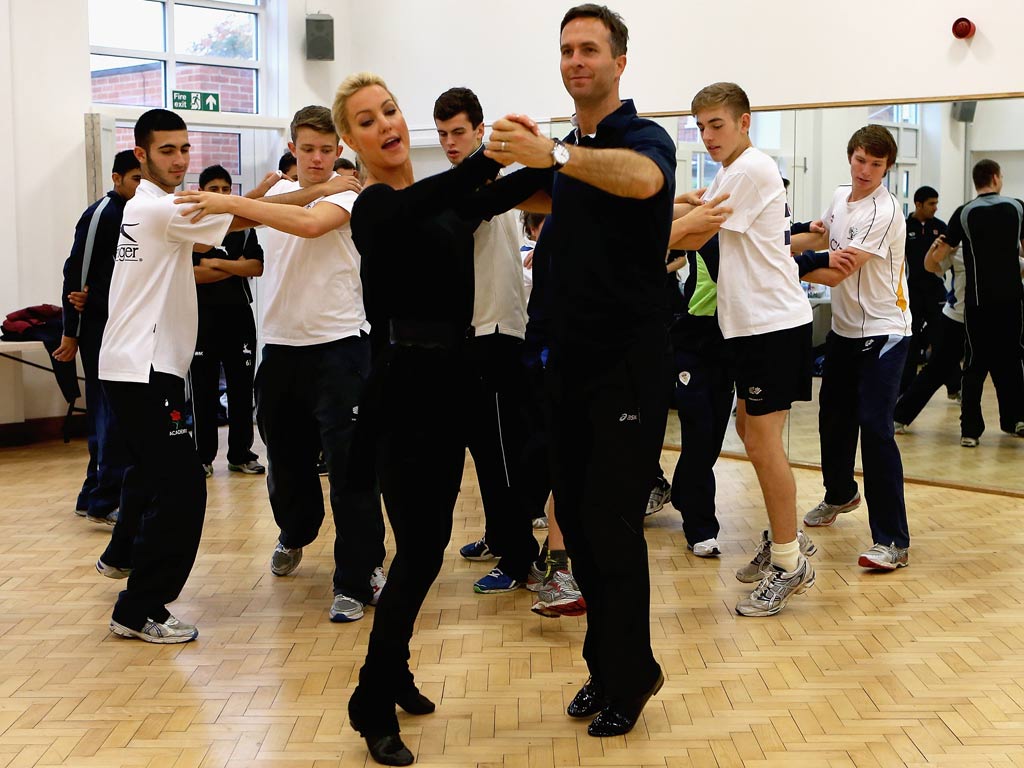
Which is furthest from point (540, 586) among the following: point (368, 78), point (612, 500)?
point (368, 78)

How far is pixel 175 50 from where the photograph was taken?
32.1 feet

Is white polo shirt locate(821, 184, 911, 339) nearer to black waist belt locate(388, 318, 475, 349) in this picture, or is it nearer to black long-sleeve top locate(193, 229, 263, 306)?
black waist belt locate(388, 318, 475, 349)

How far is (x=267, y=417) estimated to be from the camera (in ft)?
15.1

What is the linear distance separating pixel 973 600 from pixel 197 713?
2913 millimetres

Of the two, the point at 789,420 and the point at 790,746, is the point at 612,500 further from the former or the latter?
the point at 789,420

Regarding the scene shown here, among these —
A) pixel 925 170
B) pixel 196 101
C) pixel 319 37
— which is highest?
pixel 319 37

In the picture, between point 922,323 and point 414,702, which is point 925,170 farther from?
point 414,702

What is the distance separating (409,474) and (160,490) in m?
1.32

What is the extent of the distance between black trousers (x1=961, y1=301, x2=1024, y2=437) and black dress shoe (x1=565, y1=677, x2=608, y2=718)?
4.57m

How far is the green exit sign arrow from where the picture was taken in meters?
9.66

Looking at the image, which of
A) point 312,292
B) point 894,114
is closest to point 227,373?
point 312,292

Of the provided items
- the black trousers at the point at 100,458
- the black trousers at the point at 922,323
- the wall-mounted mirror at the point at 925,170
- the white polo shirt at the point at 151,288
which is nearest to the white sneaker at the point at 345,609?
the white polo shirt at the point at 151,288

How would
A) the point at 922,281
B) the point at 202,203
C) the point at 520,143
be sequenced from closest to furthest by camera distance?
the point at 520,143, the point at 202,203, the point at 922,281

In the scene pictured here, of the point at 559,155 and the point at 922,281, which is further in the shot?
the point at 922,281
